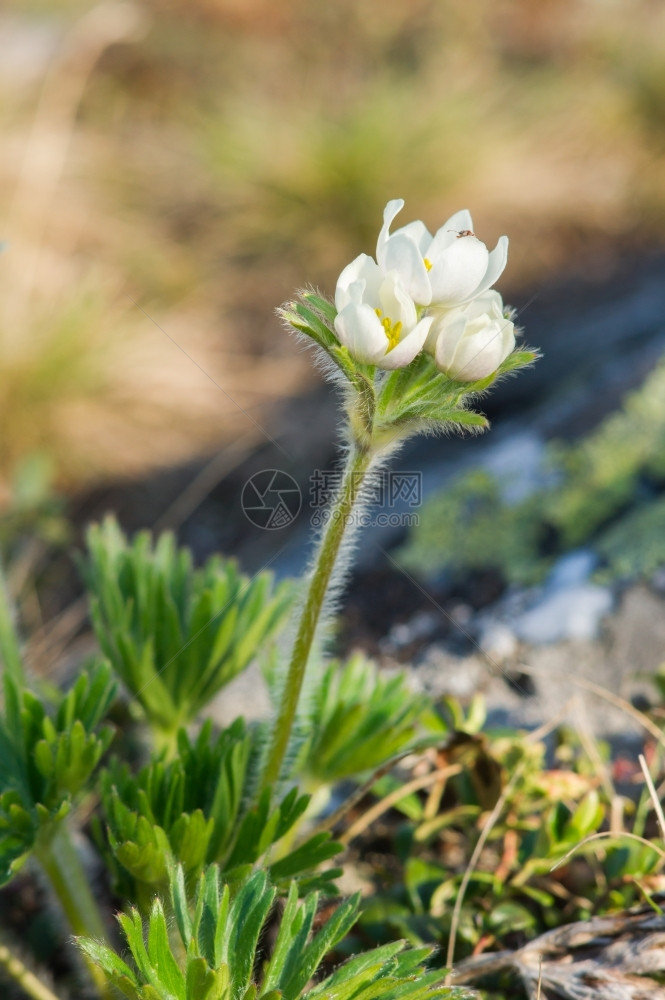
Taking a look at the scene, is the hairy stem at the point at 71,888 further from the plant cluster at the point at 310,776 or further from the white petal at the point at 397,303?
the white petal at the point at 397,303

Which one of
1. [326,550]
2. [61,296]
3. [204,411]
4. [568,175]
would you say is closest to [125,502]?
[204,411]

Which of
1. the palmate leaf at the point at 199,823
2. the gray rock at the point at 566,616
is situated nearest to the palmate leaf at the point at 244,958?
the palmate leaf at the point at 199,823

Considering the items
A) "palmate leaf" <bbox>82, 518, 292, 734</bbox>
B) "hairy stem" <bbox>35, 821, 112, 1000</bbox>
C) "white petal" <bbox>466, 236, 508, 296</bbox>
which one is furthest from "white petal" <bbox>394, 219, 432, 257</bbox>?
"hairy stem" <bbox>35, 821, 112, 1000</bbox>

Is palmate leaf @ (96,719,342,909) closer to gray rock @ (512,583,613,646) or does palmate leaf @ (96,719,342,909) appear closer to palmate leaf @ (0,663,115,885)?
palmate leaf @ (0,663,115,885)

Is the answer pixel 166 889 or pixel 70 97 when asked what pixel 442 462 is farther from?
pixel 70 97

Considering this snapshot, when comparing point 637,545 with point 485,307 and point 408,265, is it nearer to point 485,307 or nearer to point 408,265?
point 485,307
